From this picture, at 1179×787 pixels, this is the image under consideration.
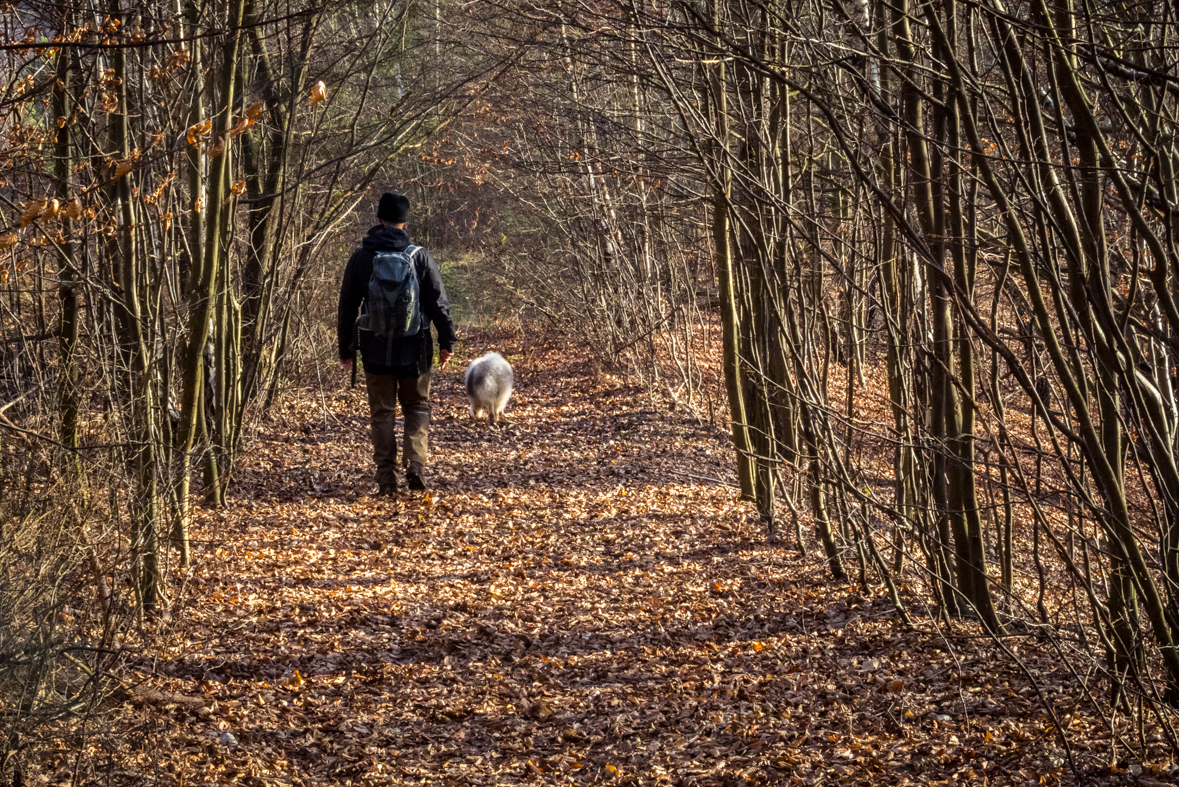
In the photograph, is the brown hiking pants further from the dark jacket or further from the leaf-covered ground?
the leaf-covered ground

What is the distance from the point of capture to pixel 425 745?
166 inches

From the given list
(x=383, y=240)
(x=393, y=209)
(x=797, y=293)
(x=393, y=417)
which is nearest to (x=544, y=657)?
(x=797, y=293)

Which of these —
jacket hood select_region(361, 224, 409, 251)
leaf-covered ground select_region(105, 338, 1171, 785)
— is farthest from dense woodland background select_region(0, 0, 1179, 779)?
jacket hood select_region(361, 224, 409, 251)

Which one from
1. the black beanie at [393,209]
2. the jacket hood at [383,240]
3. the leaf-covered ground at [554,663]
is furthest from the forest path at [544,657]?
the black beanie at [393,209]

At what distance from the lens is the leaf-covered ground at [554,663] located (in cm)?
396

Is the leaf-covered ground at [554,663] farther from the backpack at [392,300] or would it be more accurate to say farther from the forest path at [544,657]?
the backpack at [392,300]

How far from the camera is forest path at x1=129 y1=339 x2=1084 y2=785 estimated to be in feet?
13.1

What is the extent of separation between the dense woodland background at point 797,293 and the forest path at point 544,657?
0.36m

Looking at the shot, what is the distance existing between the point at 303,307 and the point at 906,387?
8.00 meters

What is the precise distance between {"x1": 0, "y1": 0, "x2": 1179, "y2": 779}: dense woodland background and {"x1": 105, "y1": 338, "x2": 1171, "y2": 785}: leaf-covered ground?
0.31 m

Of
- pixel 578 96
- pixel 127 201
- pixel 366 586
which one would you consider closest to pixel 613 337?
pixel 578 96

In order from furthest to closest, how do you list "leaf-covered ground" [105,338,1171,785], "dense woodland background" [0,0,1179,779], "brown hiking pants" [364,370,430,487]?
"brown hiking pants" [364,370,430,487] → "leaf-covered ground" [105,338,1171,785] → "dense woodland background" [0,0,1179,779]

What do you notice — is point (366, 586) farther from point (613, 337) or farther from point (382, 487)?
point (613, 337)

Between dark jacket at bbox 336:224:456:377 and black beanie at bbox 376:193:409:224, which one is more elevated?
black beanie at bbox 376:193:409:224
